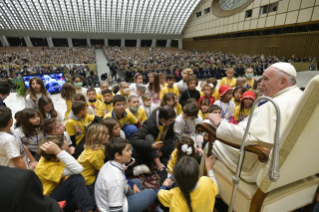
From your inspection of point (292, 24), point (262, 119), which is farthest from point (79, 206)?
point (292, 24)

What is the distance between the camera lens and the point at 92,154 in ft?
7.27

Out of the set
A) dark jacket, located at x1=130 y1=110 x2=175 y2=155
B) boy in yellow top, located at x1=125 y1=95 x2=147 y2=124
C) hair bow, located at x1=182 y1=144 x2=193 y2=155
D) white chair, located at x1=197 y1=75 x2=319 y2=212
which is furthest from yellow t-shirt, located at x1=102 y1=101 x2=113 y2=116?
white chair, located at x1=197 y1=75 x2=319 y2=212

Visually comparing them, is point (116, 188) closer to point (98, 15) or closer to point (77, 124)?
point (77, 124)

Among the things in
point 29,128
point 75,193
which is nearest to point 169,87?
point 29,128

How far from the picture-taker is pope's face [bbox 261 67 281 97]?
1714 millimetres

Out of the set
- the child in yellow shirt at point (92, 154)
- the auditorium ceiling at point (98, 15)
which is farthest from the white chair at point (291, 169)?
the auditorium ceiling at point (98, 15)

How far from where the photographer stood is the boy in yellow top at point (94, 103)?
4.15 meters

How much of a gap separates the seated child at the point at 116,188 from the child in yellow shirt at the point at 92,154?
46 cm

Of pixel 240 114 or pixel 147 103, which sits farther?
pixel 147 103

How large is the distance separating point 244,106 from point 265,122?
220 centimetres

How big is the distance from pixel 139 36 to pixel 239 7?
25.9m

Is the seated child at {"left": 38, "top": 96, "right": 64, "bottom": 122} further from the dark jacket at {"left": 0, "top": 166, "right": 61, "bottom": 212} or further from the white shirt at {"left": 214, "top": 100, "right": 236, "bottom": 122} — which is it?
the white shirt at {"left": 214, "top": 100, "right": 236, "bottom": 122}

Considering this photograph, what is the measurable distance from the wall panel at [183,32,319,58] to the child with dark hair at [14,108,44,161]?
18847 mm

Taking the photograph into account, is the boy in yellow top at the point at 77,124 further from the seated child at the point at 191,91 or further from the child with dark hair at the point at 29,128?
the seated child at the point at 191,91
